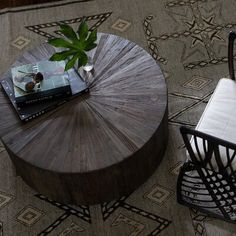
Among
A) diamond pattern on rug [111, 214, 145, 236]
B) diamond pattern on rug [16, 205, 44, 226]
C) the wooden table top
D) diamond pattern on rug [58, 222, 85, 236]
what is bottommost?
diamond pattern on rug [111, 214, 145, 236]

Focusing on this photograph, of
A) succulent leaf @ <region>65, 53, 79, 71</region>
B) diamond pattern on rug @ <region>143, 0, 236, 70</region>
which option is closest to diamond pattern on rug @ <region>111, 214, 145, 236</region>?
succulent leaf @ <region>65, 53, 79, 71</region>

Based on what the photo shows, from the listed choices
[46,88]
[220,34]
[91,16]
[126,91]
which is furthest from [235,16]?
[46,88]

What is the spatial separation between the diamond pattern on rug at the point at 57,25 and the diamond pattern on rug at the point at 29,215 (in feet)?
3.31

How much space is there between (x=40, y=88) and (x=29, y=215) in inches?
20.1

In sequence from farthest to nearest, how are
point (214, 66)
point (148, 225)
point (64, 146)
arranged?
point (214, 66) < point (148, 225) < point (64, 146)

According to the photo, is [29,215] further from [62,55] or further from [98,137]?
[62,55]

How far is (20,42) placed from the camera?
2.51 metres

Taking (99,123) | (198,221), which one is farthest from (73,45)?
(198,221)

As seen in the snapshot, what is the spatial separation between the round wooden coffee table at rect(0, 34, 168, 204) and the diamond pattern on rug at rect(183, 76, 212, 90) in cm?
38

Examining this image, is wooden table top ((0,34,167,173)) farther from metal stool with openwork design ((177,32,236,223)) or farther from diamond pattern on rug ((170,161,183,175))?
diamond pattern on rug ((170,161,183,175))

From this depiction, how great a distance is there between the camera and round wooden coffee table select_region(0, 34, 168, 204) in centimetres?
167

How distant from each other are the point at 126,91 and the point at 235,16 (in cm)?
99

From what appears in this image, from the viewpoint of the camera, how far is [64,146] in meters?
1.69

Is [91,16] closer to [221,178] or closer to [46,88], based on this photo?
[46,88]
